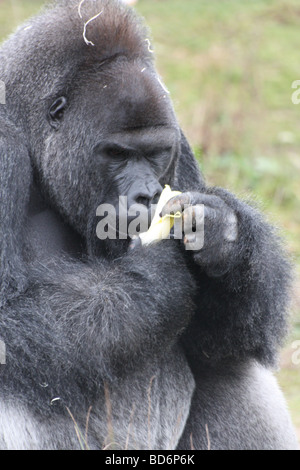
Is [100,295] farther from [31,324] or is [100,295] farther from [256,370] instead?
[256,370]

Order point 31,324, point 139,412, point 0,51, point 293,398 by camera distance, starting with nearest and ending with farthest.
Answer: point 31,324 < point 139,412 < point 0,51 < point 293,398

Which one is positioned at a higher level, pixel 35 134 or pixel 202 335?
pixel 35 134

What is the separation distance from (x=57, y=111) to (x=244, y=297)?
1057 millimetres

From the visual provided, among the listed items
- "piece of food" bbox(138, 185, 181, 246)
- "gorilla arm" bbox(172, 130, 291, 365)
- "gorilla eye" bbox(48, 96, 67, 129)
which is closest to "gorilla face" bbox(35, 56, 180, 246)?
"gorilla eye" bbox(48, 96, 67, 129)

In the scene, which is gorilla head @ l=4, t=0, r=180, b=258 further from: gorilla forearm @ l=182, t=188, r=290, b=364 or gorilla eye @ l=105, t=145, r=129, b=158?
gorilla forearm @ l=182, t=188, r=290, b=364

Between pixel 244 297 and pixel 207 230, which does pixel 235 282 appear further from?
pixel 207 230

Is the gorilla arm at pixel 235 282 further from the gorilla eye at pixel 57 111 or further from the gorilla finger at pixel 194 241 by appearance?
the gorilla eye at pixel 57 111

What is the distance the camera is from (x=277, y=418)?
3574 mm

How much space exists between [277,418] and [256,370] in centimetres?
23

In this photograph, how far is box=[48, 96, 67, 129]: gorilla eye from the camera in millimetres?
3240

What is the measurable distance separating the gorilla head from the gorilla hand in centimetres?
18

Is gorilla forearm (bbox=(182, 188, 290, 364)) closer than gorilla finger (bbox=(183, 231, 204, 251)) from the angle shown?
No

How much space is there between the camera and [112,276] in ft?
10.1
